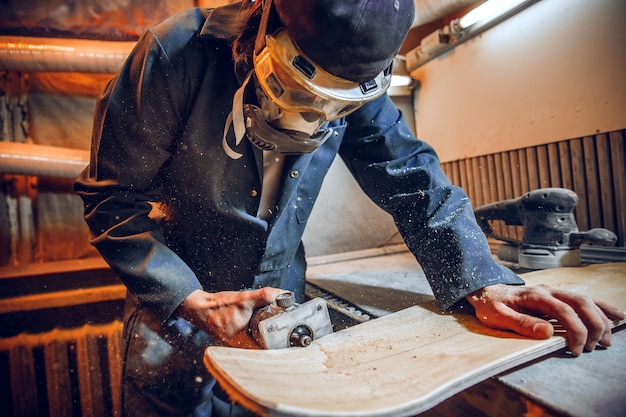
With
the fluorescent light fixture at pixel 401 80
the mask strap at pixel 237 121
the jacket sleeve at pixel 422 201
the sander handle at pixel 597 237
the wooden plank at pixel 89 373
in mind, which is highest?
the fluorescent light fixture at pixel 401 80

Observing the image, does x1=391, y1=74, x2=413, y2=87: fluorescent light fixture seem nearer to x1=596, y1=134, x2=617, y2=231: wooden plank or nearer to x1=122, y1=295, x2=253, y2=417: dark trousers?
x1=596, y1=134, x2=617, y2=231: wooden plank

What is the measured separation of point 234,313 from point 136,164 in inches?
20.9

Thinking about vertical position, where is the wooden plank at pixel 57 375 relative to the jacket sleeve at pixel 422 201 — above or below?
below

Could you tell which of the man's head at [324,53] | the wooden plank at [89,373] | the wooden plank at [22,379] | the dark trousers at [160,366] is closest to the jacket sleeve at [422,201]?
the man's head at [324,53]

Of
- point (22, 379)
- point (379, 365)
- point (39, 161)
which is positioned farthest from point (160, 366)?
point (39, 161)

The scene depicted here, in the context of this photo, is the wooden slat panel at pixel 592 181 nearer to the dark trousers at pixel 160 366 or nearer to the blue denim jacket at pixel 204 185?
the blue denim jacket at pixel 204 185

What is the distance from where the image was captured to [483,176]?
6.86 feet

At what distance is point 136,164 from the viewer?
3.39 feet

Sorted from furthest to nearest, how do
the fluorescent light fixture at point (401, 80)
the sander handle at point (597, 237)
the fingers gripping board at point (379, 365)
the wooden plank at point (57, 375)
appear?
the fluorescent light fixture at point (401, 80) < the wooden plank at point (57, 375) < the sander handle at point (597, 237) < the fingers gripping board at point (379, 365)

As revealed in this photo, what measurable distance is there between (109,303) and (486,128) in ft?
7.67

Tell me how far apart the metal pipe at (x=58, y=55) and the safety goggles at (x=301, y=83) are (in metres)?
1.39

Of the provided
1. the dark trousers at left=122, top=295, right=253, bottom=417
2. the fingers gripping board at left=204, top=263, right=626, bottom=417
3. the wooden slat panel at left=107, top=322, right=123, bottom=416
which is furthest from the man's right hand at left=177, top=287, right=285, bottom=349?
the wooden slat panel at left=107, top=322, right=123, bottom=416

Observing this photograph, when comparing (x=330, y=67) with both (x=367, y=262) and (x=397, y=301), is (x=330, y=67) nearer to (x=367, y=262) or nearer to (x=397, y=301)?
(x=397, y=301)

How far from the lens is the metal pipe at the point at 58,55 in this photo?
5.83 feet
